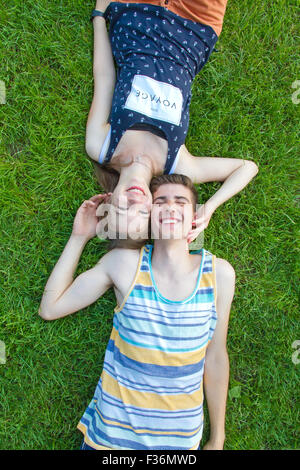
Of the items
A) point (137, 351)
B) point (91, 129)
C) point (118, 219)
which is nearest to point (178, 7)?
point (91, 129)

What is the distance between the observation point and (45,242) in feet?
8.32

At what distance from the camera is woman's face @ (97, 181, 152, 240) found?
85.0 inches

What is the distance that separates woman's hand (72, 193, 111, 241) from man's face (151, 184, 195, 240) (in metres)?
0.39

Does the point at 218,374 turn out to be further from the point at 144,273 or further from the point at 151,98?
the point at 151,98

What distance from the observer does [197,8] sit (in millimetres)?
2359

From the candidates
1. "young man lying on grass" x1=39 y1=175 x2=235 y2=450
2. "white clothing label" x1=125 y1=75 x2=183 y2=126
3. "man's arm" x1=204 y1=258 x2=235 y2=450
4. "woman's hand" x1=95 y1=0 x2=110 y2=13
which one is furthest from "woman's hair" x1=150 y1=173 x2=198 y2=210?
"woman's hand" x1=95 y1=0 x2=110 y2=13

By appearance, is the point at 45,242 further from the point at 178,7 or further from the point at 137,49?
the point at 178,7

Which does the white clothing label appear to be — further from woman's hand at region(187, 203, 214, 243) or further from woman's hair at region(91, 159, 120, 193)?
woman's hand at region(187, 203, 214, 243)

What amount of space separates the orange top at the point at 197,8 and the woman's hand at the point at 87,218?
4.19 ft

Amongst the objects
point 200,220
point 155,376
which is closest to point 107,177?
point 200,220

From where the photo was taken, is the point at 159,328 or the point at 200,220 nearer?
the point at 159,328

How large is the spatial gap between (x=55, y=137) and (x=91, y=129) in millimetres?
284

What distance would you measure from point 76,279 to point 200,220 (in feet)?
2.98
